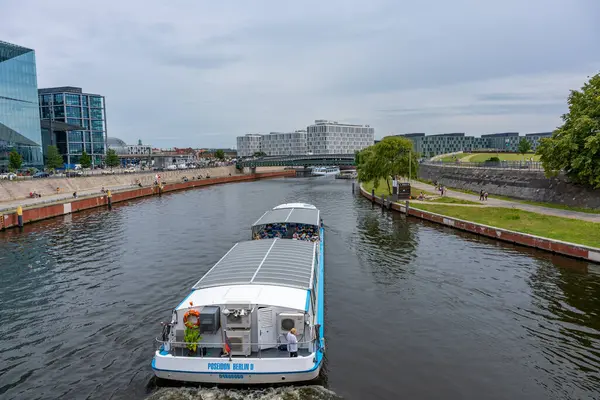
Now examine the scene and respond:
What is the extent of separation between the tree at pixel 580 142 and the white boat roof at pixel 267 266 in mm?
36978

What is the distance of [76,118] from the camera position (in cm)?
17388

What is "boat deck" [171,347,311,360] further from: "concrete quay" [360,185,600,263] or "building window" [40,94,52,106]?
"building window" [40,94,52,106]

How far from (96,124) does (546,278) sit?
7401 inches

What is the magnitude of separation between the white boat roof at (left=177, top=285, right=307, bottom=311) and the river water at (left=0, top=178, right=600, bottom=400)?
316 cm

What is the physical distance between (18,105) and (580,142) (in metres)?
130

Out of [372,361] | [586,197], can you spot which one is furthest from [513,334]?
[586,197]

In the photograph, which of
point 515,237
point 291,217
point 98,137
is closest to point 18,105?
point 98,137

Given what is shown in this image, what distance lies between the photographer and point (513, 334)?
2141 centimetres

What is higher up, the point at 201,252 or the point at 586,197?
the point at 586,197

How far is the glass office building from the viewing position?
11094 centimetres

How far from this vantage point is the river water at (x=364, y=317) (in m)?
17.0

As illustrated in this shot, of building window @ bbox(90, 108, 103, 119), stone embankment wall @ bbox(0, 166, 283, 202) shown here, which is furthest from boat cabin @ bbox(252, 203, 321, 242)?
building window @ bbox(90, 108, 103, 119)

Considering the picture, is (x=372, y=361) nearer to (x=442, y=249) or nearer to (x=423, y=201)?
(x=442, y=249)

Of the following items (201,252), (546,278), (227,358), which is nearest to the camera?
(227,358)
